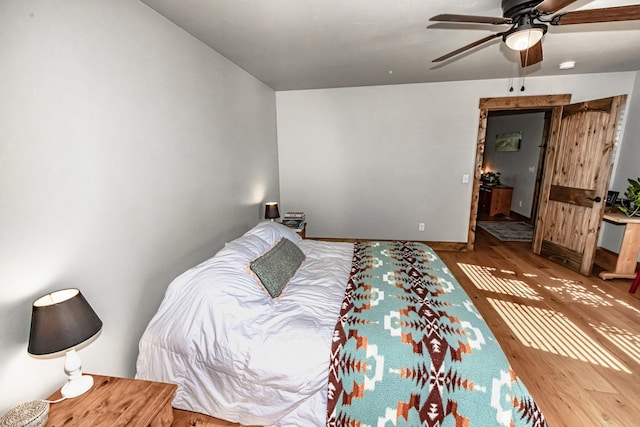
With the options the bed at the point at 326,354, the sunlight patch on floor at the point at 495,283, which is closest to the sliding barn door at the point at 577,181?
the sunlight patch on floor at the point at 495,283

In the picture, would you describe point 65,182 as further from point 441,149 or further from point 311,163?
point 441,149

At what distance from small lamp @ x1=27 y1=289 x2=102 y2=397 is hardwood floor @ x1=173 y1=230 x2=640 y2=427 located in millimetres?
716

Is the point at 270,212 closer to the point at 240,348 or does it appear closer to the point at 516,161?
the point at 240,348

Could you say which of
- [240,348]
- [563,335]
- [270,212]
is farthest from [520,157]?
[240,348]

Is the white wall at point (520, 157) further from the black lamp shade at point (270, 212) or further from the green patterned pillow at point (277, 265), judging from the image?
the green patterned pillow at point (277, 265)

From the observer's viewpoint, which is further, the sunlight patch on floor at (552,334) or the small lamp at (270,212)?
the small lamp at (270,212)

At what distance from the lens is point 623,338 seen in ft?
7.38

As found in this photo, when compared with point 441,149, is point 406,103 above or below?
above

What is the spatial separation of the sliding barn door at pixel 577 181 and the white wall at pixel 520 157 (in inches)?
91.3

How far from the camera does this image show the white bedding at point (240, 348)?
4.57 feet

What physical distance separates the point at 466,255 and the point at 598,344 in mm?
1919

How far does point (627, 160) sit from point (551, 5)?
3.53m

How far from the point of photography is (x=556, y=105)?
364 centimetres

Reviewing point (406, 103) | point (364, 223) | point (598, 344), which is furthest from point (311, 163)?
point (598, 344)
